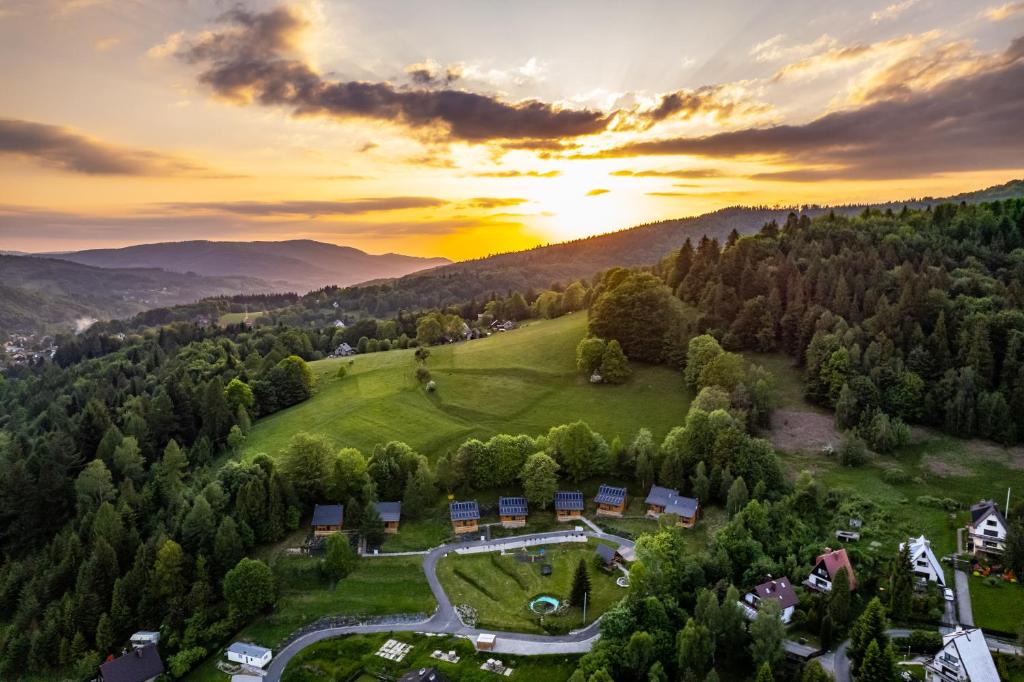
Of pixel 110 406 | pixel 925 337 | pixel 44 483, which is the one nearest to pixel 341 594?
pixel 44 483

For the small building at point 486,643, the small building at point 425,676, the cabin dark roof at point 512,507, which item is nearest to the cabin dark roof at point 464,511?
the cabin dark roof at point 512,507

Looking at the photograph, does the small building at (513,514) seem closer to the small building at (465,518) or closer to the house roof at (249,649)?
the small building at (465,518)

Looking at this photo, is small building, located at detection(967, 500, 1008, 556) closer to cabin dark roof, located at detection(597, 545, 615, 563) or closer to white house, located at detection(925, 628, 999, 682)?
white house, located at detection(925, 628, 999, 682)

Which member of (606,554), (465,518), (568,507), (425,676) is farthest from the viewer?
(568,507)

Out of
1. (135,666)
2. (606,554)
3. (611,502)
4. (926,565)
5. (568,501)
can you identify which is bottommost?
(135,666)

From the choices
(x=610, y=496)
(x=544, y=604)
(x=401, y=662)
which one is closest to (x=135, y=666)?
(x=401, y=662)

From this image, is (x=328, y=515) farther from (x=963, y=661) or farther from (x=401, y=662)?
(x=963, y=661)
